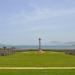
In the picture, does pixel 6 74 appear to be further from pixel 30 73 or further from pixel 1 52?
pixel 1 52

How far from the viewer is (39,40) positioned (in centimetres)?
4644

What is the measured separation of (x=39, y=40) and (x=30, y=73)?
94.0 feet

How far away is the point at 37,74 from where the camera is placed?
56.6 ft

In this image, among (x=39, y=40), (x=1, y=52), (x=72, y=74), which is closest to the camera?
(x=72, y=74)

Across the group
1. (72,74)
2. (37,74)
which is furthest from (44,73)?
(72,74)

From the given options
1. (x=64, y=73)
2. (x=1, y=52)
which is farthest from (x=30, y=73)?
(x=1, y=52)

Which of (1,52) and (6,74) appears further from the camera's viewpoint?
(1,52)

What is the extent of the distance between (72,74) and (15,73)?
377cm

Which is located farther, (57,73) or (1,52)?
(1,52)

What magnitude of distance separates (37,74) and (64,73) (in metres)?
1.86

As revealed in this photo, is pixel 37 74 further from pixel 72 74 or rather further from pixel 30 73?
pixel 72 74

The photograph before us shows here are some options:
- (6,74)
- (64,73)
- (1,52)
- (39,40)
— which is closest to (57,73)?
(64,73)

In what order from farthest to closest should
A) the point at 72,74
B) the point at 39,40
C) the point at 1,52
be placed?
the point at 39,40, the point at 1,52, the point at 72,74

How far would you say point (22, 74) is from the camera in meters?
17.3
